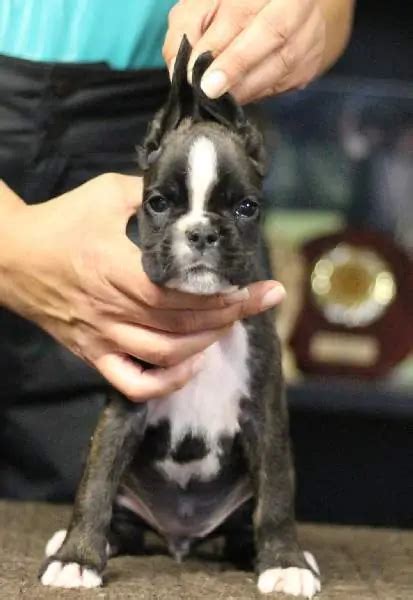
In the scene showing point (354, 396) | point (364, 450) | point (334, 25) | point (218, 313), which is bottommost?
point (364, 450)

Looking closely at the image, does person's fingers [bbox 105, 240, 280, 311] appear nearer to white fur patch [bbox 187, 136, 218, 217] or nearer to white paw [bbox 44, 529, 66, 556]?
white fur patch [bbox 187, 136, 218, 217]

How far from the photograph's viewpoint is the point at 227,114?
1212mm

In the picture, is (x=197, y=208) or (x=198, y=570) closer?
(x=197, y=208)

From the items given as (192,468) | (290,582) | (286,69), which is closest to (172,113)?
(286,69)

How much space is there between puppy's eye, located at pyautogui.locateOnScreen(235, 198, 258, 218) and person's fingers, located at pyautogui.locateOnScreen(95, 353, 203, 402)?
187mm

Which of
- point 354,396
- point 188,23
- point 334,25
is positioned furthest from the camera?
point 354,396

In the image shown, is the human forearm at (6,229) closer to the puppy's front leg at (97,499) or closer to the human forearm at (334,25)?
the puppy's front leg at (97,499)

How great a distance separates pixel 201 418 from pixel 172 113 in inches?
13.7

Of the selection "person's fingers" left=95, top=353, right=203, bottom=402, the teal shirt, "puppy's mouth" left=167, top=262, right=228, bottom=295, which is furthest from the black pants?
"puppy's mouth" left=167, top=262, right=228, bottom=295

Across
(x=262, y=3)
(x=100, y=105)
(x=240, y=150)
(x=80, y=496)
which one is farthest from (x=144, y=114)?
(x=80, y=496)

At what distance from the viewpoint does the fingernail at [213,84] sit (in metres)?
1.18

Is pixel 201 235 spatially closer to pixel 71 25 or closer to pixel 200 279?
pixel 200 279

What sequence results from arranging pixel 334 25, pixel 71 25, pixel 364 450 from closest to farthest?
1. pixel 334 25
2. pixel 71 25
3. pixel 364 450

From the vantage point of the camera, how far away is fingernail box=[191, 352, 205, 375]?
126 centimetres
